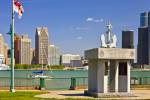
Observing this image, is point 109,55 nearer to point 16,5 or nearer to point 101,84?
point 101,84

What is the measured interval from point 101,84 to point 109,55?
214 centimetres

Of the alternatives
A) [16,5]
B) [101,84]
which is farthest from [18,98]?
[16,5]

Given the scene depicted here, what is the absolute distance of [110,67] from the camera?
32812 millimetres

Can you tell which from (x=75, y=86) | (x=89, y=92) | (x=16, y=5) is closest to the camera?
(x=89, y=92)

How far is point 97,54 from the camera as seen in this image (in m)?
31.9

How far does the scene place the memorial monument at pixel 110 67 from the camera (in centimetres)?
3203

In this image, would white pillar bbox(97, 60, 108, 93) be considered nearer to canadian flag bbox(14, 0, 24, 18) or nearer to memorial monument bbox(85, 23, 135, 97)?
memorial monument bbox(85, 23, 135, 97)

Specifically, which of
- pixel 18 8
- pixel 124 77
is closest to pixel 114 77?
pixel 124 77

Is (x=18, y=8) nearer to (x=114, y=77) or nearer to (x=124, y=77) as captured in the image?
(x=114, y=77)

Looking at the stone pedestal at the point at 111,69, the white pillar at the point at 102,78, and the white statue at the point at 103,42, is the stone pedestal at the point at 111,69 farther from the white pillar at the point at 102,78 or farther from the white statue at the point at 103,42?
the white statue at the point at 103,42

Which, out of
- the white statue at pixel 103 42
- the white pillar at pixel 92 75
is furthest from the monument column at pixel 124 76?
the white pillar at pixel 92 75

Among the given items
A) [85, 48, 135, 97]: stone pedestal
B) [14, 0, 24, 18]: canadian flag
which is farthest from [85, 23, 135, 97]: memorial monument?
[14, 0, 24, 18]: canadian flag

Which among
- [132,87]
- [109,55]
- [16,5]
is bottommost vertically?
[132,87]

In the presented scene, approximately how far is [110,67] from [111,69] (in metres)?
0.17
